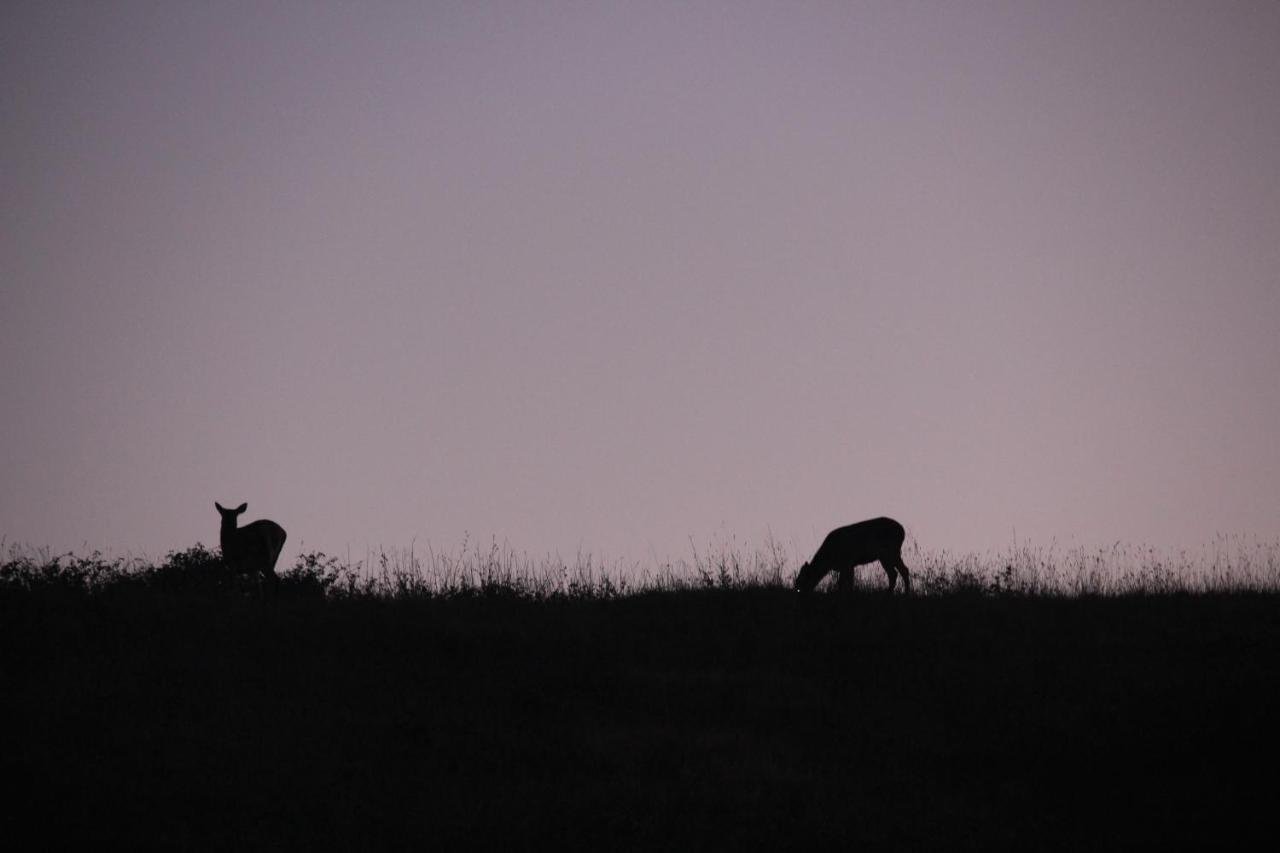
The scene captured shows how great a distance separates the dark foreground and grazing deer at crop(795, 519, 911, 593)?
2.94m

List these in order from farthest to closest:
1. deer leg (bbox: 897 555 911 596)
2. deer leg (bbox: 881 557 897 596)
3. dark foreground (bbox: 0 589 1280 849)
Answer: deer leg (bbox: 881 557 897 596)
deer leg (bbox: 897 555 911 596)
dark foreground (bbox: 0 589 1280 849)

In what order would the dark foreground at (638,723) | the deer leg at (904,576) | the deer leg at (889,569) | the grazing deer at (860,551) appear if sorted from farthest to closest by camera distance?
the deer leg at (889,569) < the grazing deer at (860,551) < the deer leg at (904,576) < the dark foreground at (638,723)

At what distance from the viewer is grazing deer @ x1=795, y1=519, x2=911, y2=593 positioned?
19.7m

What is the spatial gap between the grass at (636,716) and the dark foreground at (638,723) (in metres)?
0.04

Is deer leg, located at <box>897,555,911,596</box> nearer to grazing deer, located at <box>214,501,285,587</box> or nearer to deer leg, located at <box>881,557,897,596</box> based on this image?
deer leg, located at <box>881,557,897,596</box>

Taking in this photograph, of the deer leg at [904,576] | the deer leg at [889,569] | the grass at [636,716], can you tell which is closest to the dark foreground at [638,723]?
the grass at [636,716]

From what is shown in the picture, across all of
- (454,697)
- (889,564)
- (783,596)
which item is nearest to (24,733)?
(454,697)

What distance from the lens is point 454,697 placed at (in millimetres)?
12922

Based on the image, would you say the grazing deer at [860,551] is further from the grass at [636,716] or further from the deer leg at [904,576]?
the grass at [636,716]

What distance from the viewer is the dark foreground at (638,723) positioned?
32.3 ft

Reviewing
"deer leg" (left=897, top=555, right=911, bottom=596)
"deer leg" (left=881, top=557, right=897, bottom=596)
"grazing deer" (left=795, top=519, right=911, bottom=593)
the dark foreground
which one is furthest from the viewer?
"deer leg" (left=881, top=557, right=897, bottom=596)

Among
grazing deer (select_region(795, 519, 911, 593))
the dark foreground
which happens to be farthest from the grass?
grazing deer (select_region(795, 519, 911, 593))

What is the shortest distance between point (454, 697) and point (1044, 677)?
22.0 feet

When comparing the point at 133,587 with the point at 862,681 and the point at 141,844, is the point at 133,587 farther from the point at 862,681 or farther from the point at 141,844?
the point at 862,681
